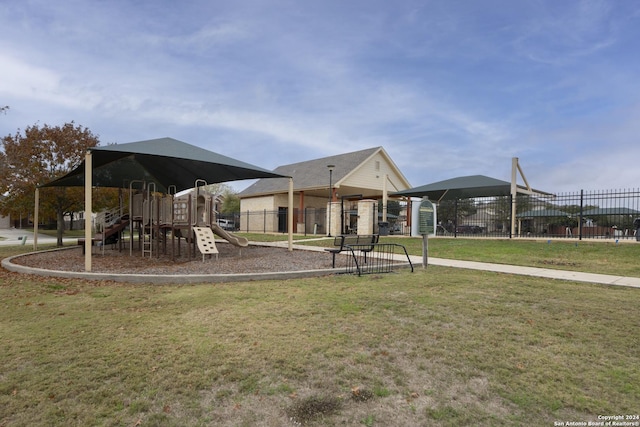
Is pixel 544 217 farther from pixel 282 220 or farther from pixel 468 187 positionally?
pixel 282 220

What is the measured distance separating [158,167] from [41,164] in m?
6.29

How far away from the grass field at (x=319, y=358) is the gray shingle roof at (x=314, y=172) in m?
22.7

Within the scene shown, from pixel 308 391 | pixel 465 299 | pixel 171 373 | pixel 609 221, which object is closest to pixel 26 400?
pixel 171 373

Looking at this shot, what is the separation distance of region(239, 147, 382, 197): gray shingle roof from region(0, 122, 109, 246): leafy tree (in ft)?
52.5

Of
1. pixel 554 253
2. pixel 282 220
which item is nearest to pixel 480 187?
pixel 554 253

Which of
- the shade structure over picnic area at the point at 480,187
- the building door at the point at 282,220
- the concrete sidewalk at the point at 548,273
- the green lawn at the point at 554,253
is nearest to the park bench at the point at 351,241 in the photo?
the concrete sidewalk at the point at 548,273

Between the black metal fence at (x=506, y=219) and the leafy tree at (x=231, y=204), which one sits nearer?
the black metal fence at (x=506, y=219)

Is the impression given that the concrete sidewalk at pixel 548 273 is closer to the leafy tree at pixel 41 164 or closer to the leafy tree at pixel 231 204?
the leafy tree at pixel 41 164

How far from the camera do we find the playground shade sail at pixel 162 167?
10.6 m

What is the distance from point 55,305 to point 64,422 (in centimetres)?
399

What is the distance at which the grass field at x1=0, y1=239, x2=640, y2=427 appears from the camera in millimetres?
2820

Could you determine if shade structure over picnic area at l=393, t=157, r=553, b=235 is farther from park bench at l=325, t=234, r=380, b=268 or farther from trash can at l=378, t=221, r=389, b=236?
park bench at l=325, t=234, r=380, b=268

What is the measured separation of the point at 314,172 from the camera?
33.2 m

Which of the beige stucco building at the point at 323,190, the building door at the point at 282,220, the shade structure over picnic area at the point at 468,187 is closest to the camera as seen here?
the shade structure over picnic area at the point at 468,187
